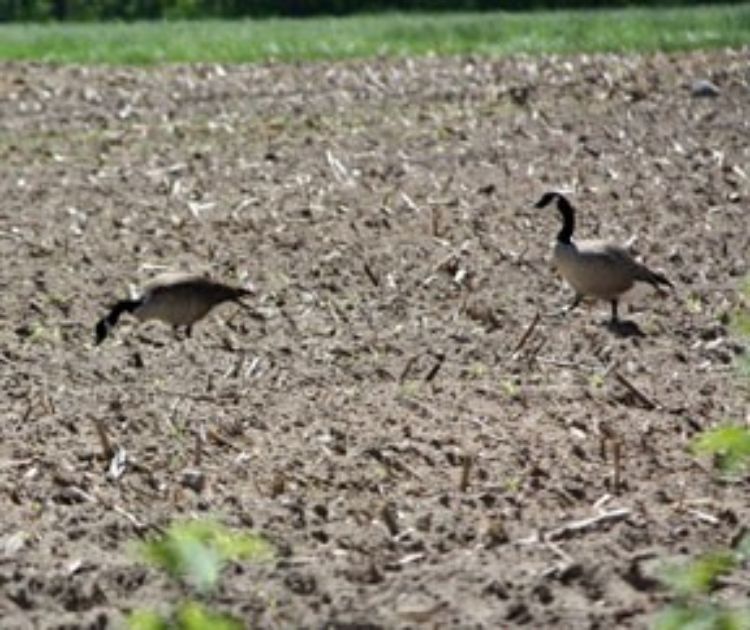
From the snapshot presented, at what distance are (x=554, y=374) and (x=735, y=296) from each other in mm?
2409

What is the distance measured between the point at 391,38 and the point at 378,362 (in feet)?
82.4

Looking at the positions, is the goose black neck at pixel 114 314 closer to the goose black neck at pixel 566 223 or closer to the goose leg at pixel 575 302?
the goose leg at pixel 575 302

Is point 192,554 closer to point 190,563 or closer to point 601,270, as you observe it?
point 190,563

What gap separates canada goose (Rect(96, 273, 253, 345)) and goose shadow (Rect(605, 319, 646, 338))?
6.31ft

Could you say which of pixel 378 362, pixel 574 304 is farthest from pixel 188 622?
pixel 574 304

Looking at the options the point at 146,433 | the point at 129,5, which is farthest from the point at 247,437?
the point at 129,5

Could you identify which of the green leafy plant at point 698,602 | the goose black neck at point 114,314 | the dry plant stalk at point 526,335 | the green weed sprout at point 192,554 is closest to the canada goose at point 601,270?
the dry plant stalk at point 526,335

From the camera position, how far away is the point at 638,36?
34719 millimetres

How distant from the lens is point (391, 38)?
122ft

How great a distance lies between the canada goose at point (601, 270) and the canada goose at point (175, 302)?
1.79 metres

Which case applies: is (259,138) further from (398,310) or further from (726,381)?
(726,381)

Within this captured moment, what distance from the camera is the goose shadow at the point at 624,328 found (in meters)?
13.3

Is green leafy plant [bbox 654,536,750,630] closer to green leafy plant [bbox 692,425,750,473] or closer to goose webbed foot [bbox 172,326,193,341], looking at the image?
green leafy plant [bbox 692,425,750,473]

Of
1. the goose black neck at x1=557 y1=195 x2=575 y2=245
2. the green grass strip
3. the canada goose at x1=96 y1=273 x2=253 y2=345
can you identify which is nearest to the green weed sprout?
the canada goose at x1=96 y1=273 x2=253 y2=345
